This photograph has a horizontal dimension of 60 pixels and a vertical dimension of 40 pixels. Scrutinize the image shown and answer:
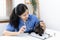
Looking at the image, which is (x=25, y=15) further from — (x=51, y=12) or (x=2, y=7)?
(x=2, y=7)

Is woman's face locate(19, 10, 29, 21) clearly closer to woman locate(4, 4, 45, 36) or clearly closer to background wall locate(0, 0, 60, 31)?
woman locate(4, 4, 45, 36)

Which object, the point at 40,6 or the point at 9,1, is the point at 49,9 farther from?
the point at 9,1

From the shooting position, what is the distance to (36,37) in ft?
4.25

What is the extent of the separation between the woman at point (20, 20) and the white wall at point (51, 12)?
0.51 m

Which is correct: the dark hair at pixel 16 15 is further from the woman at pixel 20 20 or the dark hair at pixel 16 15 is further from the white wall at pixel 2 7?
the white wall at pixel 2 7

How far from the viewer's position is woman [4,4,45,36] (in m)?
1.45

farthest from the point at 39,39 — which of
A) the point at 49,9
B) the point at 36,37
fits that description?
the point at 49,9

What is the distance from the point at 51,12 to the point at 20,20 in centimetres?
67

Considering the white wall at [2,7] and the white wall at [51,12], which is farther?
the white wall at [2,7]

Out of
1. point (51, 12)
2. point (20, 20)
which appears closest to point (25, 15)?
point (20, 20)

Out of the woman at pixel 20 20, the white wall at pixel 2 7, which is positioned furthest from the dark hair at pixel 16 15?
the white wall at pixel 2 7

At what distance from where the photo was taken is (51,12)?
200 centimetres

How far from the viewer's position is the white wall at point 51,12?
1.92 meters

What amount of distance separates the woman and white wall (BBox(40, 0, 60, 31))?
1.67 feet
